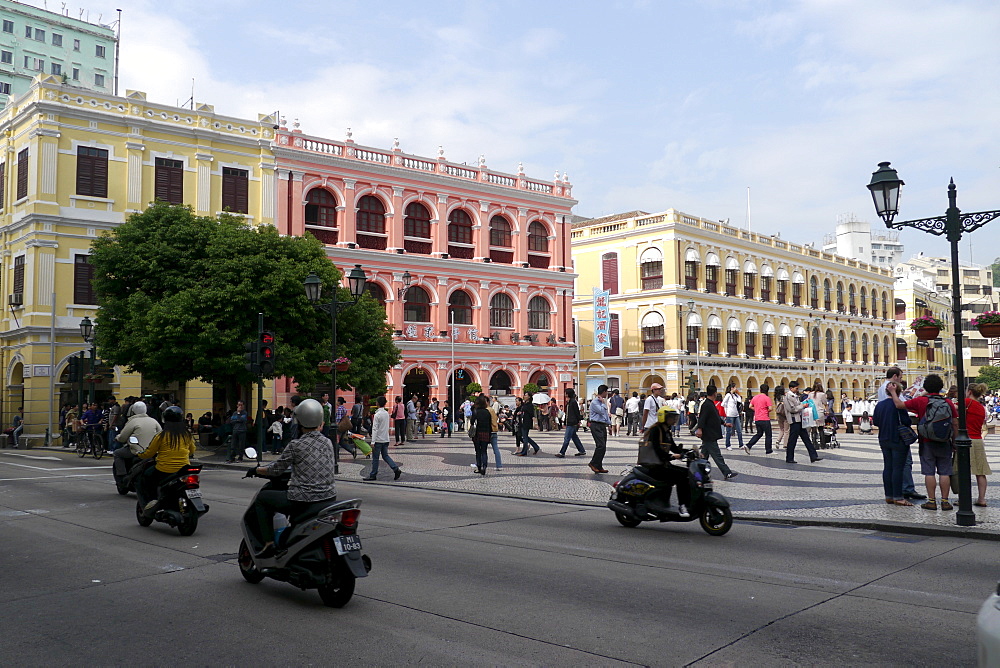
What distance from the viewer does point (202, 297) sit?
2327cm

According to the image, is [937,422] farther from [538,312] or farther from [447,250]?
[538,312]

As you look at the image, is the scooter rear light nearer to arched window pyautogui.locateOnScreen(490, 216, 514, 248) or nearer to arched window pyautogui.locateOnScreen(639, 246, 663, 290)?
arched window pyautogui.locateOnScreen(490, 216, 514, 248)

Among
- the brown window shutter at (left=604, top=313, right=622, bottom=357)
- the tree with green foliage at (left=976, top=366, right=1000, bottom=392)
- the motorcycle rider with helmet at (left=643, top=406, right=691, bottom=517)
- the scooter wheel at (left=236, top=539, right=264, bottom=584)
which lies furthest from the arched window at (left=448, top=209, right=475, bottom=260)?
the tree with green foliage at (left=976, top=366, right=1000, bottom=392)

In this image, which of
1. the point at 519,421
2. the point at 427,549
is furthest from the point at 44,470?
the point at 427,549

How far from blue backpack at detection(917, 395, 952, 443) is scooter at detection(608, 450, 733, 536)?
318 centimetres

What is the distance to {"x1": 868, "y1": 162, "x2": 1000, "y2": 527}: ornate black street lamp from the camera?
10297 mm

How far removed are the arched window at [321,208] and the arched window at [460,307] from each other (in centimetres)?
749

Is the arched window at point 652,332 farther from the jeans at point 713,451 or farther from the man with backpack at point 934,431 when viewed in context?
the man with backpack at point 934,431

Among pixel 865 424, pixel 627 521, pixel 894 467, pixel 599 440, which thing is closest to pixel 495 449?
pixel 599 440

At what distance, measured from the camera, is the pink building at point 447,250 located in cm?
3894

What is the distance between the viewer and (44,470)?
66.8 ft

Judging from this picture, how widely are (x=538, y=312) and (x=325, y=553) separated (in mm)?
39652

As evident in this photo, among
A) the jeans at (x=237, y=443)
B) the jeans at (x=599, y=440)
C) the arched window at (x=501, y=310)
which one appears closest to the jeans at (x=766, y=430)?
the jeans at (x=599, y=440)

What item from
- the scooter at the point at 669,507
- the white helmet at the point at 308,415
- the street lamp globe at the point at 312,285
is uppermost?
the street lamp globe at the point at 312,285
